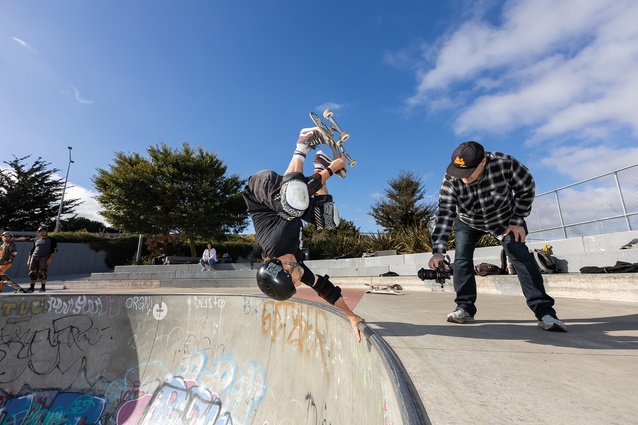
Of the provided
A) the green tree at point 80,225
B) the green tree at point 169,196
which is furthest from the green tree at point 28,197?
the green tree at point 169,196

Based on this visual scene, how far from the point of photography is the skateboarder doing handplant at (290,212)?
6.19 feet

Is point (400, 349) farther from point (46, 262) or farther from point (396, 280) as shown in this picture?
point (46, 262)

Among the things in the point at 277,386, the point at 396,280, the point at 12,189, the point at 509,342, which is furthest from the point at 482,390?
the point at 12,189

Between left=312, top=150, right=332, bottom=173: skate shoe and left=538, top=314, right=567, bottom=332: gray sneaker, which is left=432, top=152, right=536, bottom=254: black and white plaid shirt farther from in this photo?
left=312, top=150, right=332, bottom=173: skate shoe

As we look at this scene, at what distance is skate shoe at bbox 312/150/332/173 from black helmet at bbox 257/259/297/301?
32.2 inches

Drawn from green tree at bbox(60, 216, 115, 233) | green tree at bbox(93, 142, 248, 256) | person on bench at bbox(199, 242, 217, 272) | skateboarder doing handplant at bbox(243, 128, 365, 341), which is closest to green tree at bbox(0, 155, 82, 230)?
green tree at bbox(60, 216, 115, 233)

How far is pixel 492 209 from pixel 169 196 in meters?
18.4

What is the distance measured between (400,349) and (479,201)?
1587 millimetres

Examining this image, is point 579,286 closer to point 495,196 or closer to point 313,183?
point 495,196

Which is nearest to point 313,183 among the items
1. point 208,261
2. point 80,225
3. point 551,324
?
point 551,324

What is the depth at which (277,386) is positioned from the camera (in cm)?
240

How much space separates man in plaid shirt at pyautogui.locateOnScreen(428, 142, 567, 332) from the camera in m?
2.37

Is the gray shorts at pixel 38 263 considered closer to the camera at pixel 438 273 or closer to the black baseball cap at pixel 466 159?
the camera at pixel 438 273

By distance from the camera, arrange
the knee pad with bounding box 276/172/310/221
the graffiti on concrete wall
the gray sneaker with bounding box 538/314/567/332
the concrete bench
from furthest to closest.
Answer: the concrete bench → the graffiti on concrete wall → the gray sneaker with bounding box 538/314/567/332 → the knee pad with bounding box 276/172/310/221
